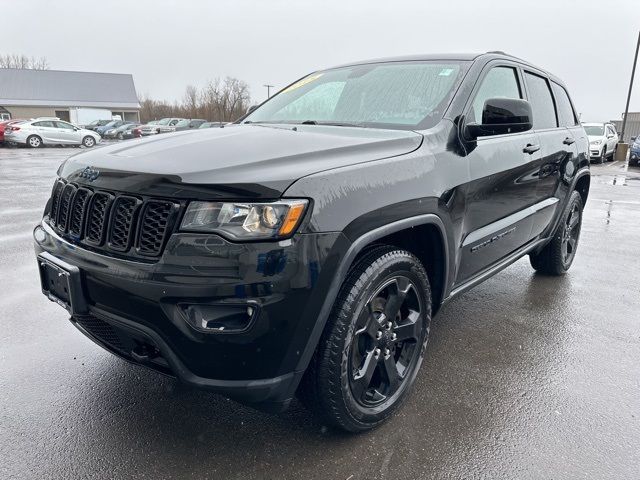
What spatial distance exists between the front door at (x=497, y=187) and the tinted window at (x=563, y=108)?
997mm

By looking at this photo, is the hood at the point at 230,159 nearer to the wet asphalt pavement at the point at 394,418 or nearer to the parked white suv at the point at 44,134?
the wet asphalt pavement at the point at 394,418

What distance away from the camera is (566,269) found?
16.4 ft

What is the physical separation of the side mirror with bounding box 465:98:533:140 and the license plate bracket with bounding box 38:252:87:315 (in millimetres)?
2062

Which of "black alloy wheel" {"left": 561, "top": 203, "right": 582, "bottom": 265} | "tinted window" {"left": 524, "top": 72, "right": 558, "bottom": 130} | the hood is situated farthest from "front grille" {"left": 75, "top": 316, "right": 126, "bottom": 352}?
"black alloy wheel" {"left": 561, "top": 203, "right": 582, "bottom": 265}

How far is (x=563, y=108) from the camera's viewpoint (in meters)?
4.59

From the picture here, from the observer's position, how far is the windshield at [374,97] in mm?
2865

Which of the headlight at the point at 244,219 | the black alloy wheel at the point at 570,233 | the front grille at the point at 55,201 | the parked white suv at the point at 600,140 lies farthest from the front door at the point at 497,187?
the parked white suv at the point at 600,140

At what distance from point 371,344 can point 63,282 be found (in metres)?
1.39

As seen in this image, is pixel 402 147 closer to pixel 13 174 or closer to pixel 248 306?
pixel 248 306

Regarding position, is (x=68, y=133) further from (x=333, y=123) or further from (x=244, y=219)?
(x=244, y=219)

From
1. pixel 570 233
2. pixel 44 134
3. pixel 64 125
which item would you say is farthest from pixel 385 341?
pixel 64 125

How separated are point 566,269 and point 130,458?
14.3 ft

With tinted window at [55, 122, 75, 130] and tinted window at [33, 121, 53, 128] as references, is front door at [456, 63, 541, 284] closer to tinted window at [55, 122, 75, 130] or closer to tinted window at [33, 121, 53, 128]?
tinted window at [33, 121, 53, 128]

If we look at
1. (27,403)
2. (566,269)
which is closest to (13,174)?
(27,403)
